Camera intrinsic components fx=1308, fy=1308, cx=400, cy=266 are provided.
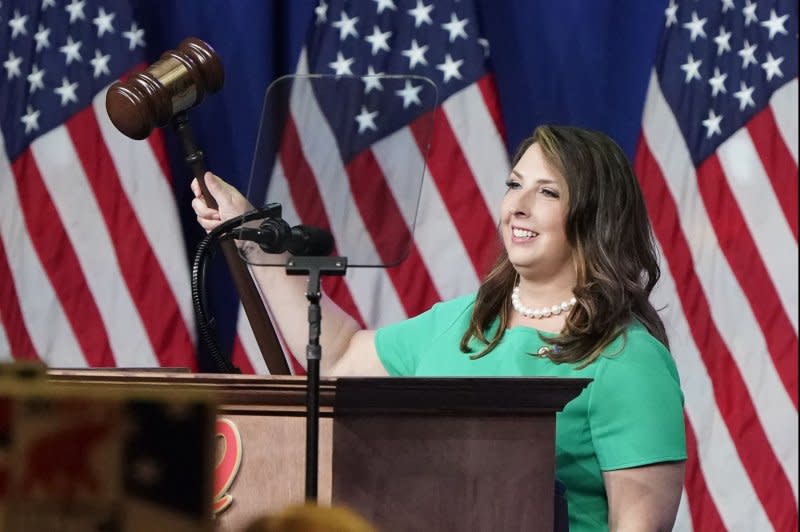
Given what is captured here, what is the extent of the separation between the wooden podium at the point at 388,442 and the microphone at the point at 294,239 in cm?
17

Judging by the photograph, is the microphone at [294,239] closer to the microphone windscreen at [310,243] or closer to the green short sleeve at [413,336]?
the microphone windscreen at [310,243]

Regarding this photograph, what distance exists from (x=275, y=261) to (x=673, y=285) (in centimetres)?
210

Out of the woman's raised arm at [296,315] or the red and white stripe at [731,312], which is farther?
the red and white stripe at [731,312]

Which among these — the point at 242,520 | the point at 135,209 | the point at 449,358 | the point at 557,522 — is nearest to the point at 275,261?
the point at 242,520

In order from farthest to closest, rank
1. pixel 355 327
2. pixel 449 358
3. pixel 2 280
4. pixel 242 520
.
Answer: pixel 2 280, pixel 355 327, pixel 449 358, pixel 242 520

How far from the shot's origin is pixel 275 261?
5.36 ft

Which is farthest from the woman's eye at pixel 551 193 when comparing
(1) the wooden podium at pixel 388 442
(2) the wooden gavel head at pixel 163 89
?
(1) the wooden podium at pixel 388 442

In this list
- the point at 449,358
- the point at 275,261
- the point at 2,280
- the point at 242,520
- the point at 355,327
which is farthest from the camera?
the point at 2,280

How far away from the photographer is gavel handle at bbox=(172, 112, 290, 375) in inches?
80.2

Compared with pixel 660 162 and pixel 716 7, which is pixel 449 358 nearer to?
pixel 660 162

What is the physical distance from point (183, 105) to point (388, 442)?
30.7 inches

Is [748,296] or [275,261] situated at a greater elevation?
[748,296]

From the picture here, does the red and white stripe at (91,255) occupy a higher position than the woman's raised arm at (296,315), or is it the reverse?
the red and white stripe at (91,255)

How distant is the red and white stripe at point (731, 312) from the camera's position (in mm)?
3516
